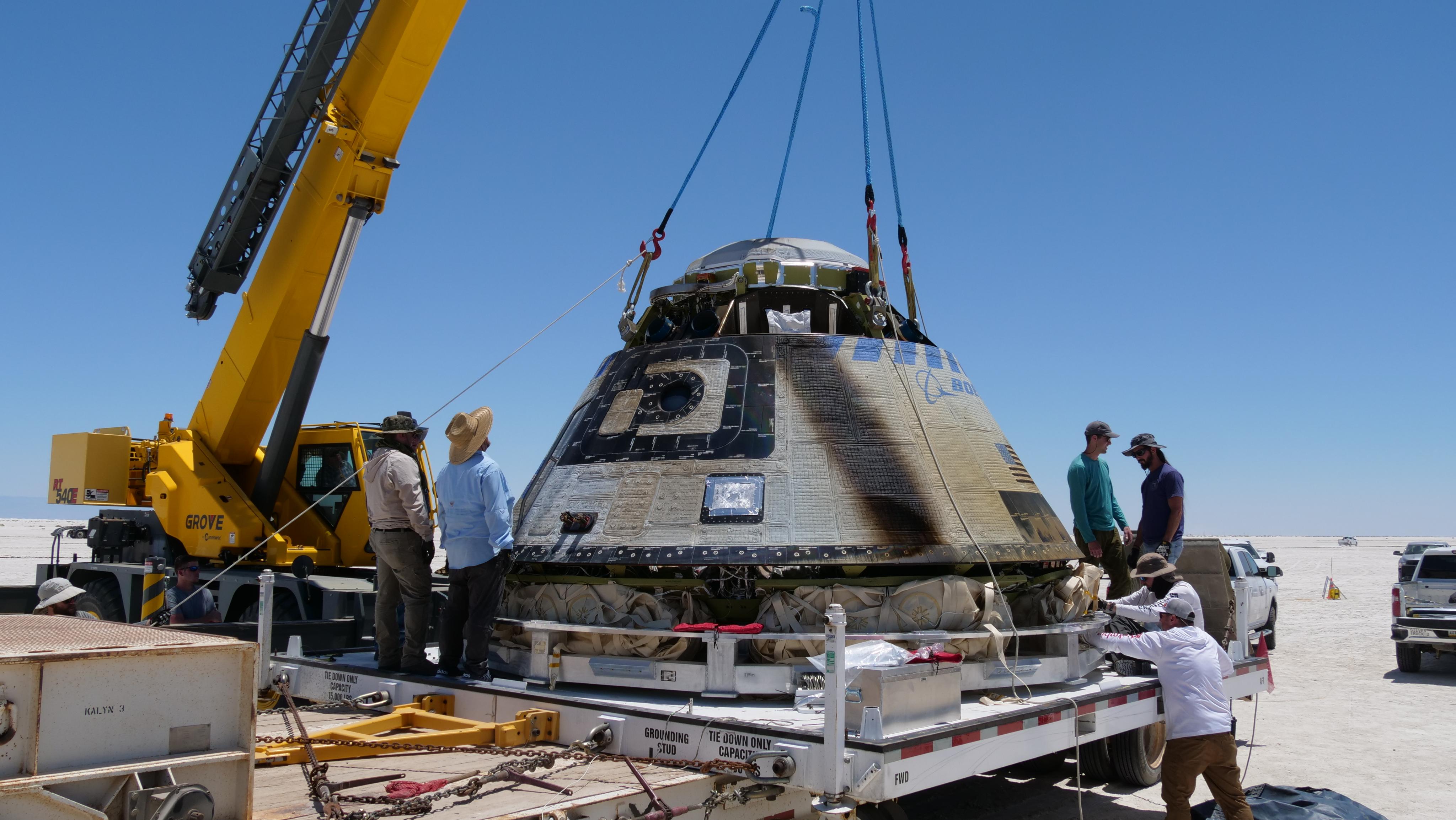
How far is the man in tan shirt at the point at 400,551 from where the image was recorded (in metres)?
5.48

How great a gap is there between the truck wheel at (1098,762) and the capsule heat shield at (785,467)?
130 centimetres

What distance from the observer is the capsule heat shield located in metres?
5.33

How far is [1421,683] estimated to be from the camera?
38.6 ft

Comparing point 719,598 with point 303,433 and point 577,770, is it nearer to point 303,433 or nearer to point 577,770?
point 577,770

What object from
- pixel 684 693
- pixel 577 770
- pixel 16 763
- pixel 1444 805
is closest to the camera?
pixel 16 763

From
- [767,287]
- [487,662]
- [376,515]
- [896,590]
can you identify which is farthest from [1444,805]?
[376,515]

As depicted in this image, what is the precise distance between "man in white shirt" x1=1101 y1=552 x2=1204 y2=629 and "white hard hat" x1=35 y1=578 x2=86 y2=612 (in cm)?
599

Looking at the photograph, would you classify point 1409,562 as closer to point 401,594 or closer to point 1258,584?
point 1258,584

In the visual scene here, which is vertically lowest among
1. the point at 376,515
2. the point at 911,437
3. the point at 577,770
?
the point at 577,770

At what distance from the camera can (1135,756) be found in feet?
21.1

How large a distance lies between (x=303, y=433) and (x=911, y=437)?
26.6ft

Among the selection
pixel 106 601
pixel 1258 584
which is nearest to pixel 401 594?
pixel 106 601

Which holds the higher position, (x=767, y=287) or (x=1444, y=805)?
(x=767, y=287)

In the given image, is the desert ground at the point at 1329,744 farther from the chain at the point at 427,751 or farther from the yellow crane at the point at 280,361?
the yellow crane at the point at 280,361
